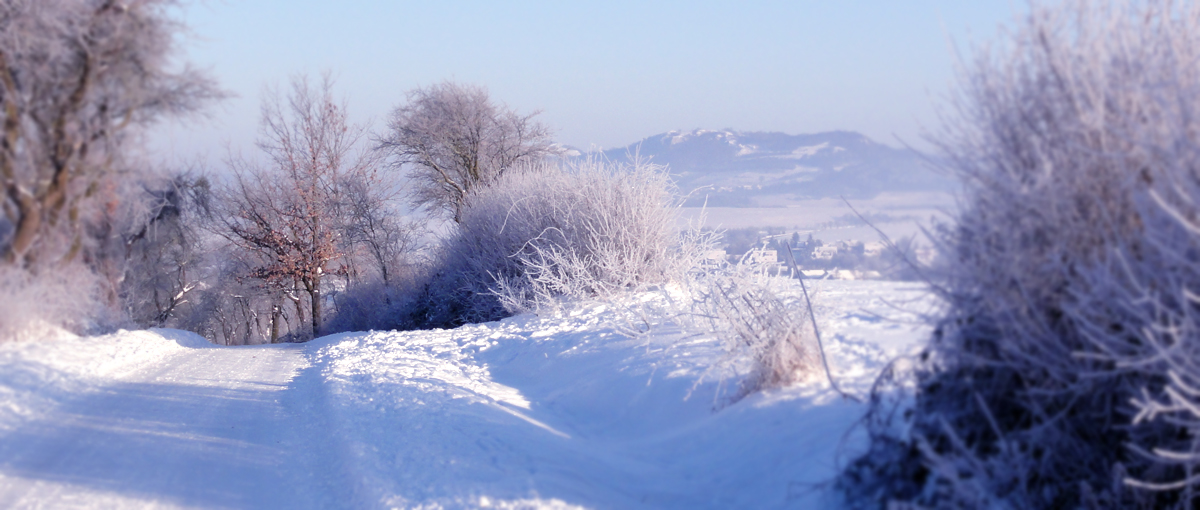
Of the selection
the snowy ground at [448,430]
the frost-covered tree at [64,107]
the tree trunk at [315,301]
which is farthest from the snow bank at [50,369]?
the tree trunk at [315,301]

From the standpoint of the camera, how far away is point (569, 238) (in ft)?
47.0

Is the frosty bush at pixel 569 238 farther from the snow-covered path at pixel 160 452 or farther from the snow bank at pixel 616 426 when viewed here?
the snow-covered path at pixel 160 452

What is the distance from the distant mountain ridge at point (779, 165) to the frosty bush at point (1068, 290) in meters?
0.56

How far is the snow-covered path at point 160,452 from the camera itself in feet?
14.6

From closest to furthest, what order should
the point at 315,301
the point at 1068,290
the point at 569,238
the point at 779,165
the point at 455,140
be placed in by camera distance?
the point at 1068,290, the point at 779,165, the point at 569,238, the point at 315,301, the point at 455,140

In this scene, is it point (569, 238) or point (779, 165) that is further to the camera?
point (569, 238)

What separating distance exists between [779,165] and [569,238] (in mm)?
4583

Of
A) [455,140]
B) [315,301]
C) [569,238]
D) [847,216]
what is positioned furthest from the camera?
[455,140]

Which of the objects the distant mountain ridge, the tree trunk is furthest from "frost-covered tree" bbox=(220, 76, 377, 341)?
the distant mountain ridge

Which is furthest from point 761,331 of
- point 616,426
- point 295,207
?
point 295,207

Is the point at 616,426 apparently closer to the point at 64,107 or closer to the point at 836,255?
the point at 836,255

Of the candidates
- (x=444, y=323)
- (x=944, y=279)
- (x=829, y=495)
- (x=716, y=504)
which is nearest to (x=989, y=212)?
(x=944, y=279)

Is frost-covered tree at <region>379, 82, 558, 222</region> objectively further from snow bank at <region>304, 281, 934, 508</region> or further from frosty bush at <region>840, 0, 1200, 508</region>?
frosty bush at <region>840, 0, 1200, 508</region>

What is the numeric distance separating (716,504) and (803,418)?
0.87m
